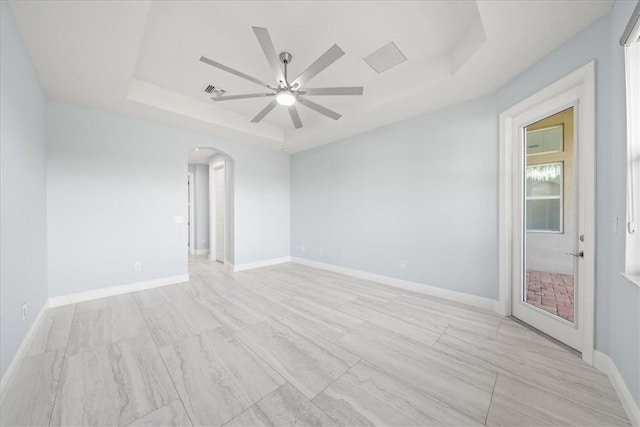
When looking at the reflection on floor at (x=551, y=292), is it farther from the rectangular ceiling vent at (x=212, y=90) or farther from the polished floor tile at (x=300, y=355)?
the rectangular ceiling vent at (x=212, y=90)

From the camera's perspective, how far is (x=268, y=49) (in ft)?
6.07

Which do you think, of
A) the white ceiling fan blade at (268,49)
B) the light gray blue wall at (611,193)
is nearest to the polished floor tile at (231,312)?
the white ceiling fan blade at (268,49)

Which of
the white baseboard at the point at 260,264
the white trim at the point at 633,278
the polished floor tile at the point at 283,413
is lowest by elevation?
the polished floor tile at the point at 283,413

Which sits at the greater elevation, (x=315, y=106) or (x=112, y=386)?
(x=315, y=106)

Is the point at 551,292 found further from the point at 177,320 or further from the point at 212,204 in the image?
the point at 212,204

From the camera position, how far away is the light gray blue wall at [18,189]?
1608 millimetres

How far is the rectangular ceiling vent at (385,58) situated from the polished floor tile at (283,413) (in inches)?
127

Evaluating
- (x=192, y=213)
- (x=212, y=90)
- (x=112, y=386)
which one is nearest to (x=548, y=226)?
(x=112, y=386)

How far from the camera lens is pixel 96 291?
323 cm

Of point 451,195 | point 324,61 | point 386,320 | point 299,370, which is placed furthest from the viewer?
point 451,195

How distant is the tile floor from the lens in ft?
4.52

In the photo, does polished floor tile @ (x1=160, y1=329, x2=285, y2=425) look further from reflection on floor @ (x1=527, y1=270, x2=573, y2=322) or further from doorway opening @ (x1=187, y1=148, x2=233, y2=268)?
doorway opening @ (x1=187, y1=148, x2=233, y2=268)

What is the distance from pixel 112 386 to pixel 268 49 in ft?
9.01

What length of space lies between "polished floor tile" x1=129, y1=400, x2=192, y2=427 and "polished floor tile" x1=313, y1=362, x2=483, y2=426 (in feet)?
2.56
